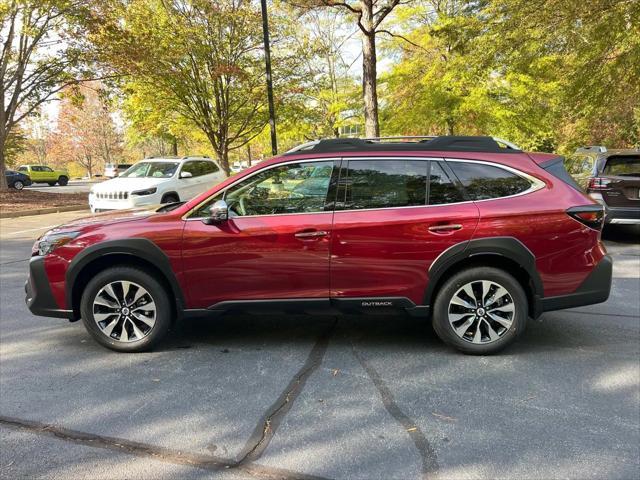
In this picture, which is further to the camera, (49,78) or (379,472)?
(49,78)

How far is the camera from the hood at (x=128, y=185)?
37.9 feet

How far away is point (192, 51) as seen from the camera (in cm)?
1972

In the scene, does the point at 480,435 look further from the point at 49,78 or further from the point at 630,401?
the point at 49,78

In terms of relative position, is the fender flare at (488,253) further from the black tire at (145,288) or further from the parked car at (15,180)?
the parked car at (15,180)

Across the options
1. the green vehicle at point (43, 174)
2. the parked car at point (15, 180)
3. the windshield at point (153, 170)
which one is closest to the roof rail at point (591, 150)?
the windshield at point (153, 170)

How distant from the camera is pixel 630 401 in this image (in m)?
3.26

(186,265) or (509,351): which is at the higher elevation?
(186,265)

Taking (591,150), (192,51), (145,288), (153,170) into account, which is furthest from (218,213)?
(192,51)

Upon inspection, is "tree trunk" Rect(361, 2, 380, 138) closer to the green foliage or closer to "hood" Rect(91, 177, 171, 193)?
the green foliage

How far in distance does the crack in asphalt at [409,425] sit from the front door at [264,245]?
2.41 ft

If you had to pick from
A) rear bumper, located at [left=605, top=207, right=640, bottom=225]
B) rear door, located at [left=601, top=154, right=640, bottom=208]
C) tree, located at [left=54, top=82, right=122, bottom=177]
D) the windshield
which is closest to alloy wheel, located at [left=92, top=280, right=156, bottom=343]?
rear bumper, located at [left=605, top=207, right=640, bottom=225]

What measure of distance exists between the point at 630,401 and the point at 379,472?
1922 millimetres

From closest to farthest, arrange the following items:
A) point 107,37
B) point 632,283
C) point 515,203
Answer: point 515,203 → point 632,283 → point 107,37

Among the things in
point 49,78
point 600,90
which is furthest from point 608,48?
point 49,78
